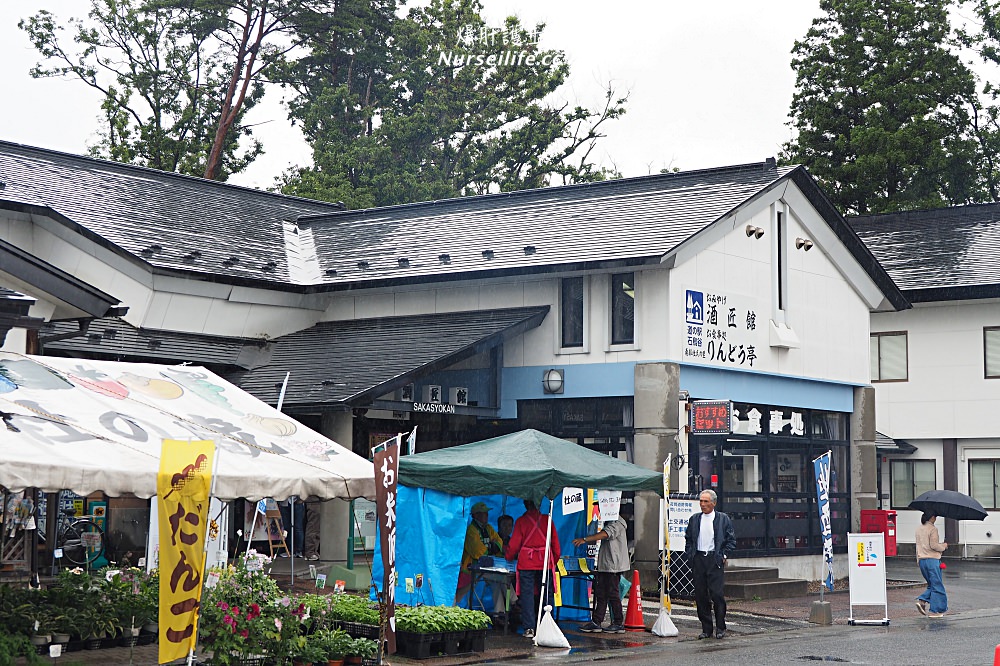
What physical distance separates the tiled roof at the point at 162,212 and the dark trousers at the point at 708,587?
11634 millimetres

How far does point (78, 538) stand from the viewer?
2083cm

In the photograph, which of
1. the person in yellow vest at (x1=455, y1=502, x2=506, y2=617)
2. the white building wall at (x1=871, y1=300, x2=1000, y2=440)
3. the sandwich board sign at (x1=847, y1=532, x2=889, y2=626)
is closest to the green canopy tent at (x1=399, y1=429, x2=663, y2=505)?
the person in yellow vest at (x1=455, y1=502, x2=506, y2=617)

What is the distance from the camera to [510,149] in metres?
48.0

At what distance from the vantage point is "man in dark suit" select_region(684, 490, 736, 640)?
16.9 meters

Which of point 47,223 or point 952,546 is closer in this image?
point 47,223

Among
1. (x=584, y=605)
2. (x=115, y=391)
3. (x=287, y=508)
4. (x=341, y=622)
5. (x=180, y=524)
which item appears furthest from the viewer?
(x=287, y=508)

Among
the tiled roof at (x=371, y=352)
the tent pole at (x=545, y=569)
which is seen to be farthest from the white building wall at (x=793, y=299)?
the tent pole at (x=545, y=569)

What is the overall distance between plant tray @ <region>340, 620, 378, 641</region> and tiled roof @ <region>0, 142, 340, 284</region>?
37.8ft

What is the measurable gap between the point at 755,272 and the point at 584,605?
8.77 meters

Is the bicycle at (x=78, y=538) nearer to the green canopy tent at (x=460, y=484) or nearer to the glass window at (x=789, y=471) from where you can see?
the green canopy tent at (x=460, y=484)

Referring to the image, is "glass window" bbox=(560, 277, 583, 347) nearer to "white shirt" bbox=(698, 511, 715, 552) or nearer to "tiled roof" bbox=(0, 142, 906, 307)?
"tiled roof" bbox=(0, 142, 906, 307)

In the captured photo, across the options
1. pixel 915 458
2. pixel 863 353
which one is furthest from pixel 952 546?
pixel 863 353

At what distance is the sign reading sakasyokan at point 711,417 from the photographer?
21203 millimetres

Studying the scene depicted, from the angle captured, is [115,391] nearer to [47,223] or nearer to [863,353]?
[47,223]
